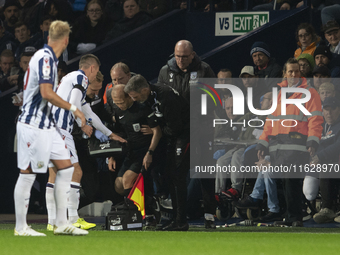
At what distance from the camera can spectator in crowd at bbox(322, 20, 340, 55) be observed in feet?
35.4

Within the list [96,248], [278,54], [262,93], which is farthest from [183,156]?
[278,54]

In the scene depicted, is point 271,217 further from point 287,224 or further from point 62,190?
point 62,190

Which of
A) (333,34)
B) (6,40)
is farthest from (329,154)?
(6,40)

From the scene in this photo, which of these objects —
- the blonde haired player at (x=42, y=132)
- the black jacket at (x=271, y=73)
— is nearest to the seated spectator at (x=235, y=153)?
the black jacket at (x=271, y=73)

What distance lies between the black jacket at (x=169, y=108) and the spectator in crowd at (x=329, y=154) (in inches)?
79.2

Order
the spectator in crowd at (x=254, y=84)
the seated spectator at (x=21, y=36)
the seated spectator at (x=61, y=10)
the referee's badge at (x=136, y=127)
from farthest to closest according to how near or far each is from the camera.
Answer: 1. the seated spectator at (x=21, y=36)
2. the seated spectator at (x=61, y=10)
3. the spectator in crowd at (x=254, y=84)
4. the referee's badge at (x=136, y=127)

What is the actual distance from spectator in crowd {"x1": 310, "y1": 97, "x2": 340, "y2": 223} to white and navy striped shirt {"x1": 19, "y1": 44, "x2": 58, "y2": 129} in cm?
413

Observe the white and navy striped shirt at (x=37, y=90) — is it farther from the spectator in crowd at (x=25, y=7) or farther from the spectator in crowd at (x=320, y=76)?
the spectator in crowd at (x=25, y=7)

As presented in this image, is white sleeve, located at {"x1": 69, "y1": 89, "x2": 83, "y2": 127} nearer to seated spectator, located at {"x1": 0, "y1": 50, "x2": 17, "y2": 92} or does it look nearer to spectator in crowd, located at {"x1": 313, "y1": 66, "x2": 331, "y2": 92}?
spectator in crowd, located at {"x1": 313, "y1": 66, "x2": 331, "y2": 92}

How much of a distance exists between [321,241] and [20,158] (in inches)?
127

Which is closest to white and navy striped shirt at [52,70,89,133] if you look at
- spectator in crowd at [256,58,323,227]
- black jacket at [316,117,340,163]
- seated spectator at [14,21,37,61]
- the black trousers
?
the black trousers

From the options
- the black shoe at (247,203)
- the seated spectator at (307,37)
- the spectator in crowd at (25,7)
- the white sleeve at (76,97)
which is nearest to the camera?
the white sleeve at (76,97)

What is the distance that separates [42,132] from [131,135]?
243 centimetres

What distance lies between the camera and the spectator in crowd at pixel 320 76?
31.4 ft
